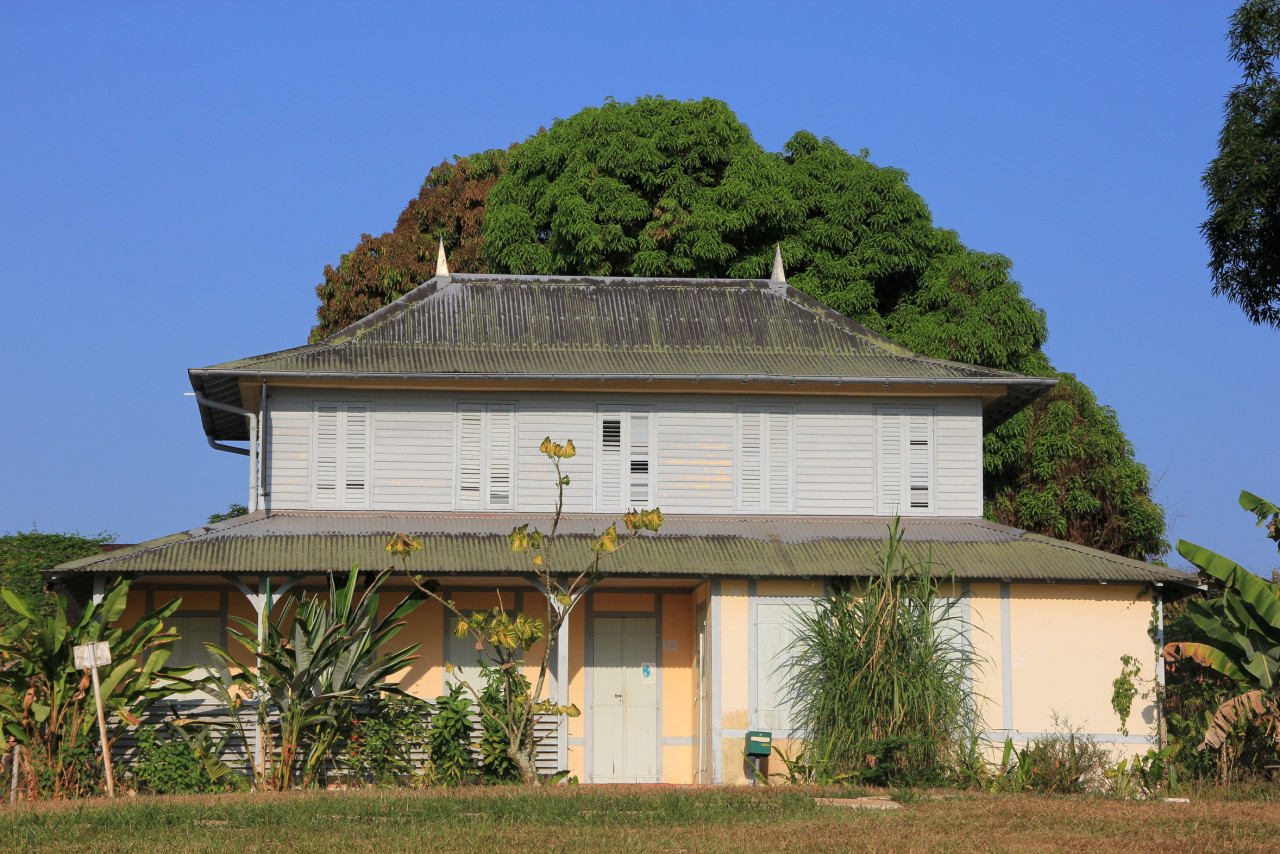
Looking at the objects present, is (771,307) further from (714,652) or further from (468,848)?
(468,848)

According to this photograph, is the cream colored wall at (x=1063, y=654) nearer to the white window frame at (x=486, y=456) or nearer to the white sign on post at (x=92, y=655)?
the white window frame at (x=486, y=456)

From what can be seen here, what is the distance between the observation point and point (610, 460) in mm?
19844

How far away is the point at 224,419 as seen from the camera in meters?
Result: 21.7

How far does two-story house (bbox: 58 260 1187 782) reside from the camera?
59.6 feet

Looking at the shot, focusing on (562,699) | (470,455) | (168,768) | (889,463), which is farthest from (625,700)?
(168,768)

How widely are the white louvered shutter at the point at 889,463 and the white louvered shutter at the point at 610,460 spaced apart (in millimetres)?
3703

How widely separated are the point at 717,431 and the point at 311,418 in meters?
5.72

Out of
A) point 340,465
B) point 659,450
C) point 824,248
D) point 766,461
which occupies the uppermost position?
point 824,248

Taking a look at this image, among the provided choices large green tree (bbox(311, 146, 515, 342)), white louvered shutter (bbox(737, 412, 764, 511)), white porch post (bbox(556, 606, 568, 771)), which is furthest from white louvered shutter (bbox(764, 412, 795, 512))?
large green tree (bbox(311, 146, 515, 342))

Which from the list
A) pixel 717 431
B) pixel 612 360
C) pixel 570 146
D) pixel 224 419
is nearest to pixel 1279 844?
pixel 717 431

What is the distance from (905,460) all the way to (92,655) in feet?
36.4

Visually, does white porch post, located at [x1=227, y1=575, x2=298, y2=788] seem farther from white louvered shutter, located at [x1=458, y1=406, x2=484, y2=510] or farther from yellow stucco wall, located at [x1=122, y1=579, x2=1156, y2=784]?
white louvered shutter, located at [x1=458, y1=406, x2=484, y2=510]

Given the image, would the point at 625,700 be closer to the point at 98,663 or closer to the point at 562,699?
the point at 562,699

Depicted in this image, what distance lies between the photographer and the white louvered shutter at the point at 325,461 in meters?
19.4
